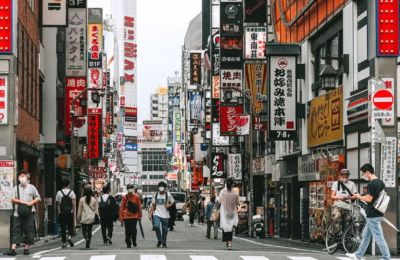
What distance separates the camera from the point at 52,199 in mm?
39656

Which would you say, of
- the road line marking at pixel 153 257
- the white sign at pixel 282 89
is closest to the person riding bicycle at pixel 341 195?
the road line marking at pixel 153 257

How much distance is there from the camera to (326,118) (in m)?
29.9

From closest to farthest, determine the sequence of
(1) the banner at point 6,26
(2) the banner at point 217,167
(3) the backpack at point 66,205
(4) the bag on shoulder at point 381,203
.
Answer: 1. (4) the bag on shoulder at point 381,203
2. (1) the banner at point 6,26
3. (3) the backpack at point 66,205
4. (2) the banner at point 217,167

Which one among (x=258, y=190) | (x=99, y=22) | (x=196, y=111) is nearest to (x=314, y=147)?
(x=258, y=190)

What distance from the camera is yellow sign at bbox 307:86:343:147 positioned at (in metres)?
28.0

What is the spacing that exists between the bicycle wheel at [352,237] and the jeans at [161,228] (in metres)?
5.56

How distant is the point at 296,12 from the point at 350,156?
463 inches

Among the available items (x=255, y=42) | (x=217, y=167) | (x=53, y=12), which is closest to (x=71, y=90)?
(x=255, y=42)

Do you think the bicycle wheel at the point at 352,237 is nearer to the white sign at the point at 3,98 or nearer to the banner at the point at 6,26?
the white sign at the point at 3,98

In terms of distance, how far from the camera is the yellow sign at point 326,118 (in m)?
28.0

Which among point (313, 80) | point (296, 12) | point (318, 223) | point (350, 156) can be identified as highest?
point (296, 12)

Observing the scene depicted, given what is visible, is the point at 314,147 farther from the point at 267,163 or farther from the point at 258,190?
the point at 258,190

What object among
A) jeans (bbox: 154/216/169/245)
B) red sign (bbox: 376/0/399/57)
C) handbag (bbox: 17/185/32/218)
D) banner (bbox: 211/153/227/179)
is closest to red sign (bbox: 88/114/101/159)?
banner (bbox: 211/153/227/179)

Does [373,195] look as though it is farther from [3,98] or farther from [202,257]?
[3,98]
